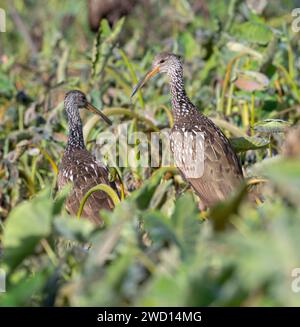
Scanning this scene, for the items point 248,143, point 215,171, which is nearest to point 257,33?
point 215,171

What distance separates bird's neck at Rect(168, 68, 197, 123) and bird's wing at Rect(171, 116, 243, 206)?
33 centimetres

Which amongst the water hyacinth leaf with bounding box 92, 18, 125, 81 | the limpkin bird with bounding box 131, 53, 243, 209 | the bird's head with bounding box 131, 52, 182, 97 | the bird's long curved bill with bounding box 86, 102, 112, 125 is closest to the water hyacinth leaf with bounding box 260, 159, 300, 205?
the limpkin bird with bounding box 131, 53, 243, 209

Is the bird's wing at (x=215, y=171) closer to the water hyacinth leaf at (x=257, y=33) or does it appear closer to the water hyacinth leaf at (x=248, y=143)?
the water hyacinth leaf at (x=248, y=143)

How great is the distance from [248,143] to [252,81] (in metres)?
1.38

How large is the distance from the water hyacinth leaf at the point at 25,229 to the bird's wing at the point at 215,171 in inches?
90.1

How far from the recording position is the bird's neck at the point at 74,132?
5.84 metres

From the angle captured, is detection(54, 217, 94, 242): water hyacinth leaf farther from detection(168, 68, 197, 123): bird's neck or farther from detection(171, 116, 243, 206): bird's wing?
detection(168, 68, 197, 123): bird's neck

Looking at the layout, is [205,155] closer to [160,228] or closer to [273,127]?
[273,127]

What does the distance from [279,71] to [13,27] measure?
628 centimetres

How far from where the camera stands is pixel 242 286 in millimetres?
2402

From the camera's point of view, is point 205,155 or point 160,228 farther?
point 205,155

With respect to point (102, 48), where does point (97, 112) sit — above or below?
below

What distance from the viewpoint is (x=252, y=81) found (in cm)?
619
